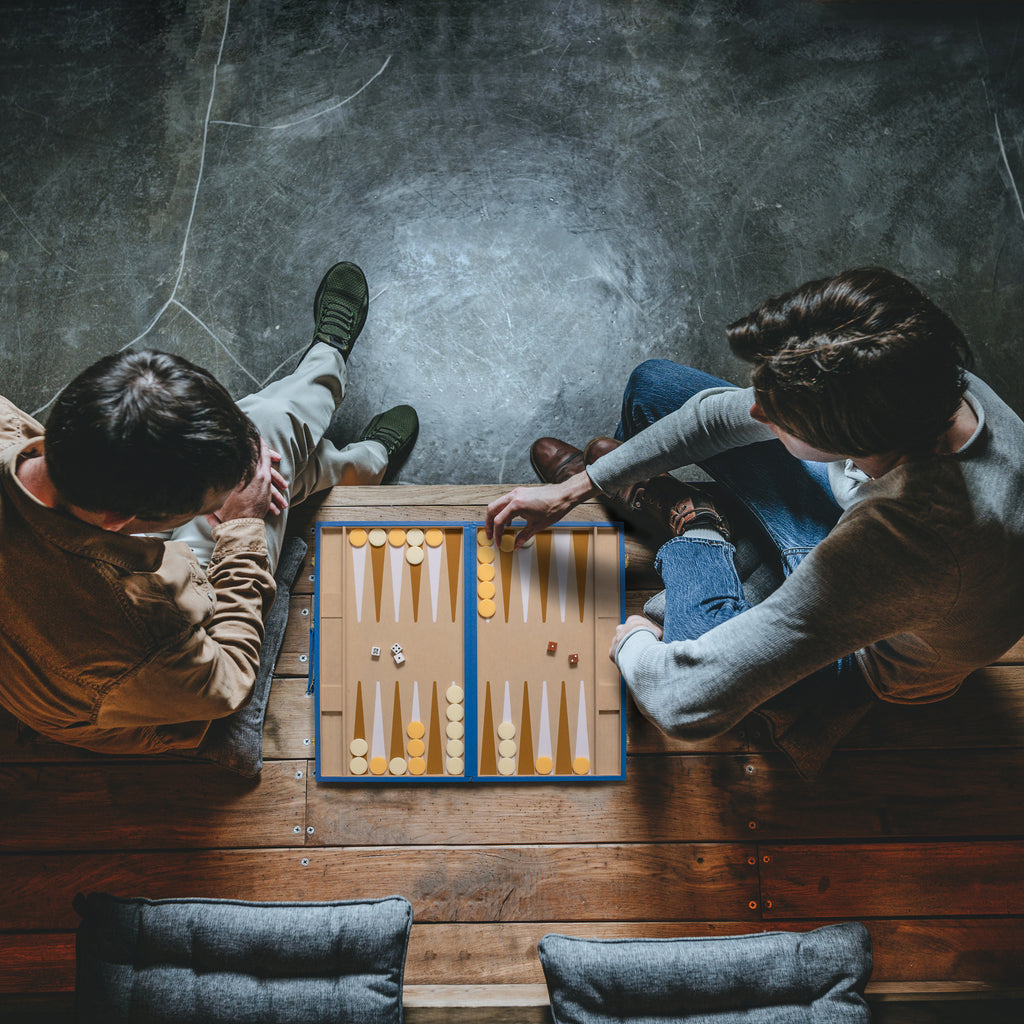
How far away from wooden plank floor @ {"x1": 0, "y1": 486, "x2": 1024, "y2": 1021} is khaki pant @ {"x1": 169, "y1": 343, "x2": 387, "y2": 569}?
50 centimetres

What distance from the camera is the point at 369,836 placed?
6.03 feet

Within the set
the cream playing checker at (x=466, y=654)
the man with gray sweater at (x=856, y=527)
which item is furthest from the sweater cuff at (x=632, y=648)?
the cream playing checker at (x=466, y=654)

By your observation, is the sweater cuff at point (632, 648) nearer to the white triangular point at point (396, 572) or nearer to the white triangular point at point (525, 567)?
the white triangular point at point (525, 567)

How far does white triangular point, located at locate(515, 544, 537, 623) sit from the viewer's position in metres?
1.90

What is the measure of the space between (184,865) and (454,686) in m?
0.78

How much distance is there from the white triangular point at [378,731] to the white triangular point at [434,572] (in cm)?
25

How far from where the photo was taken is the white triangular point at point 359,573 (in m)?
1.89

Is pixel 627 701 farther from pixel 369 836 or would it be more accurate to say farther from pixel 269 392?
pixel 269 392

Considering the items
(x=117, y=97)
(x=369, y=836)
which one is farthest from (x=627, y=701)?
(x=117, y=97)

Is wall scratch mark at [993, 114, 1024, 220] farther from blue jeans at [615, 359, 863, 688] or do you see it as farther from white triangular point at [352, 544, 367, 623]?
white triangular point at [352, 544, 367, 623]

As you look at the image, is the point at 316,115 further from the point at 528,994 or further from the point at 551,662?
the point at 528,994

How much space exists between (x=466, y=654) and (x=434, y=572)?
225mm

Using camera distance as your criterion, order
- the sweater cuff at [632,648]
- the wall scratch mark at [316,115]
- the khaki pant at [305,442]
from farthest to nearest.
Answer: the wall scratch mark at [316,115] → the khaki pant at [305,442] → the sweater cuff at [632,648]

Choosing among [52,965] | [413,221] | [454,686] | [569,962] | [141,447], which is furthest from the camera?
[413,221]
